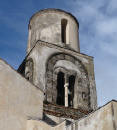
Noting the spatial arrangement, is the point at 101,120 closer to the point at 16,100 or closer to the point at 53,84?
the point at 16,100

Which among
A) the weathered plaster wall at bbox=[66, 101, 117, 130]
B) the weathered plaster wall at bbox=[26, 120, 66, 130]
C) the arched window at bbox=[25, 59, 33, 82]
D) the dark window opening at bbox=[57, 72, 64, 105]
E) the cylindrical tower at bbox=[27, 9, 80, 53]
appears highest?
the cylindrical tower at bbox=[27, 9, 80, 53]

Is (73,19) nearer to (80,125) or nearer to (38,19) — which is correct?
(38,19)

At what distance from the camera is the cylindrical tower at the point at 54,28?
59.0ft

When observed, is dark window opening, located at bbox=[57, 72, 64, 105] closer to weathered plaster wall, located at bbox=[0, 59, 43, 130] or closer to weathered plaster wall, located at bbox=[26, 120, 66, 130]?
weathered plaster wall, located at bbox=[0, 59, 43, 130]

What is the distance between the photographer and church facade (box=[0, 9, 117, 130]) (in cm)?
1080

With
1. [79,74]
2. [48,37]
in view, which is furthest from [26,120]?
[48,37]

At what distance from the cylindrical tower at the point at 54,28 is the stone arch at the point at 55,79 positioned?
3.65ft

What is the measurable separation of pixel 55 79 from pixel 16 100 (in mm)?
4754

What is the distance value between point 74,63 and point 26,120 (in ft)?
21.9

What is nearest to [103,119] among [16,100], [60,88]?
[16,100]

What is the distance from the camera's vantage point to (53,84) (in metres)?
15.5

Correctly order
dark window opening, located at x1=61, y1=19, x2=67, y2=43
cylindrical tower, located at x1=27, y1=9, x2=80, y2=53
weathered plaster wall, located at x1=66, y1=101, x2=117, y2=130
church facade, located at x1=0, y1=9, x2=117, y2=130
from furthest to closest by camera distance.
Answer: dark window opening, located at x1=61, y1=19, x2=67, y2=43 → cylindrical tower, located at x1=27, y1=9, x2=80, y2=53 → church facade, located at x1=0, y1=9, x2=117, y2=130 → weathered plaster wall, located at x1=66, y1=101, x2=117, y2=130

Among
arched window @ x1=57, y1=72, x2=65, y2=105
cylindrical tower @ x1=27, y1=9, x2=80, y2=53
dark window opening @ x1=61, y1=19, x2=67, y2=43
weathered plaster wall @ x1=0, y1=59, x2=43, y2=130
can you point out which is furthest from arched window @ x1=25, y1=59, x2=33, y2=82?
weathered plaster wall @ x1=0, y1=59, x2=43, y2=130

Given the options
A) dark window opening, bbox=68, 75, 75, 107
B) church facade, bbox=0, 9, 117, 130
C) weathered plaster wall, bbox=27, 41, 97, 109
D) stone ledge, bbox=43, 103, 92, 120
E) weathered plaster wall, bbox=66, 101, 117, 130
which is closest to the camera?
weathered plaster wall, bbox=66, 101, 117, 130
